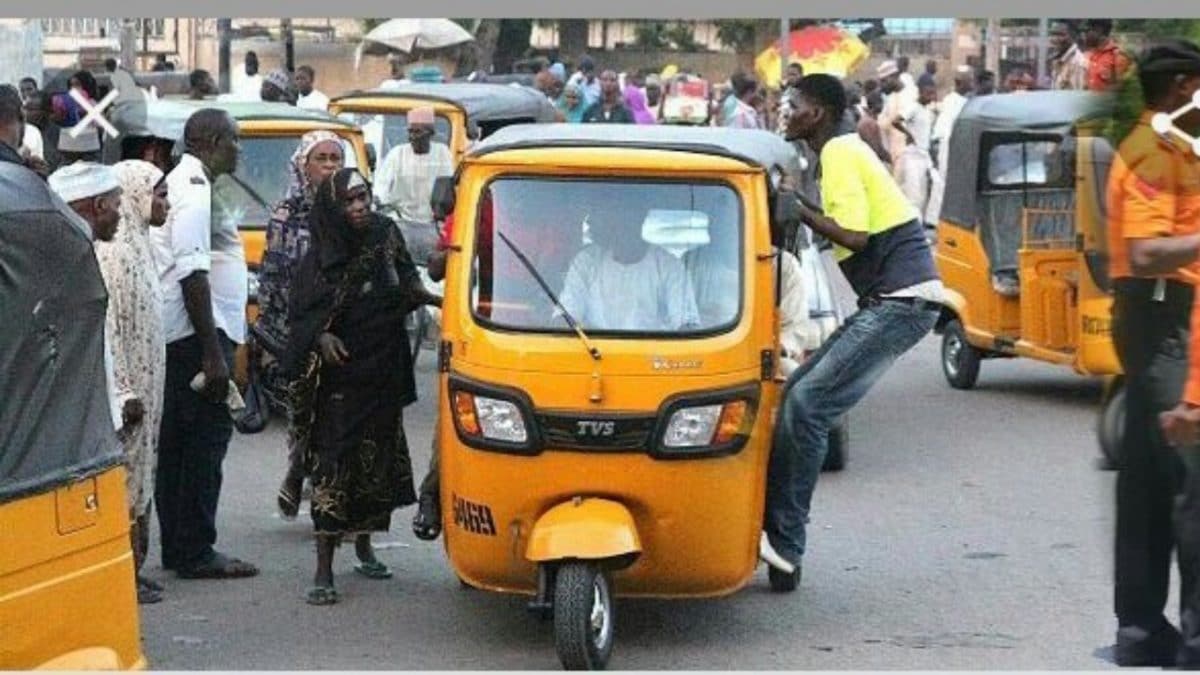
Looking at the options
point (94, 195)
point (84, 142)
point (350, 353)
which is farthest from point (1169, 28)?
point (84, 142)

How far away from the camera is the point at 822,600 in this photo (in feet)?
29.0

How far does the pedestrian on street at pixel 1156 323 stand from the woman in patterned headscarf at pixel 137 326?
3.40 m

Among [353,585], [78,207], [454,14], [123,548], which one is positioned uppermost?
[454,14]

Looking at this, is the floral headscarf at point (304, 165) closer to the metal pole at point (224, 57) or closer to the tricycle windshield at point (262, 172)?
the tricycle windshield at point (262, 172)

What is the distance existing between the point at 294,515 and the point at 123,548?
3.39 m

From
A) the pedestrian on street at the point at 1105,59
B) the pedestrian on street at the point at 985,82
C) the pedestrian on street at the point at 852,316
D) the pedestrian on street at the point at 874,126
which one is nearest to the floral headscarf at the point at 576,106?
the pedestrian on street at the point at 874,126

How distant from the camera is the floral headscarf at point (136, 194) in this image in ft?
27.1

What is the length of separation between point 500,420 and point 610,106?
17.3m

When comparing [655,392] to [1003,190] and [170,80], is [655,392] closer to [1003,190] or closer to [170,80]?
[1003,190]

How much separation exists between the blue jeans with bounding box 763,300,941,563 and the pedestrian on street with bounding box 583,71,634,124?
15.6 metres

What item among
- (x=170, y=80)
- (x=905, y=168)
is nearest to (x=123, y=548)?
(x=905, y=168)

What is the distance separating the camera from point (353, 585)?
9.03 meters

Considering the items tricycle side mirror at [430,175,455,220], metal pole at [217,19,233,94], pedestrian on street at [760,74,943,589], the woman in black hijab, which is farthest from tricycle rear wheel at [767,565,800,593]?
metal pole at [217,19,233,94]

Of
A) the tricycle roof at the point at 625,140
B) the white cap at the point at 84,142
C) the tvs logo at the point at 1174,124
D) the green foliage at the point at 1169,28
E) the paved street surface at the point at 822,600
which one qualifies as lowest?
the paved street surface at the point at 822,600
